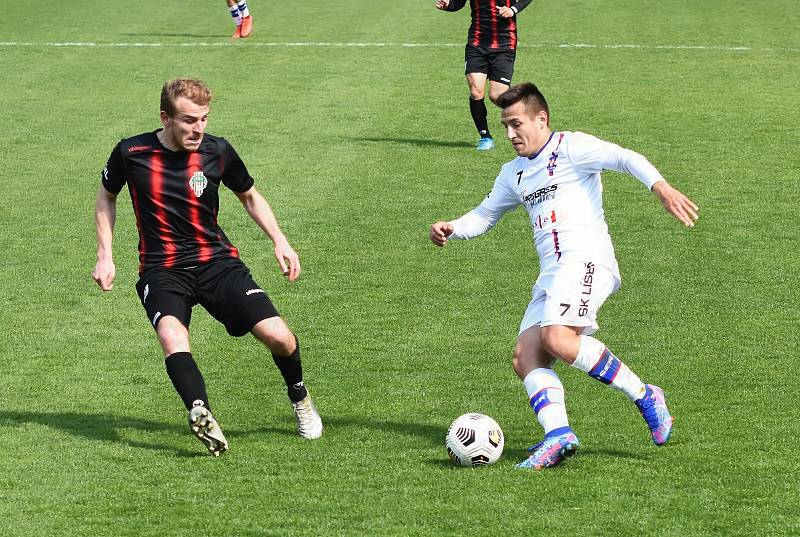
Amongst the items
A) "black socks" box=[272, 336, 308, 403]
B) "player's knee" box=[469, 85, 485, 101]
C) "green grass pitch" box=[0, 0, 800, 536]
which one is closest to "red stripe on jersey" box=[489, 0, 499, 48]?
"player's knee" box=[469, 85, 485, 101]

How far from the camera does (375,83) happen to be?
19.0 m

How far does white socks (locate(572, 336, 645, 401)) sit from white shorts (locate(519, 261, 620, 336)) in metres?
0.12

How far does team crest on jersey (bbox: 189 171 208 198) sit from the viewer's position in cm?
728

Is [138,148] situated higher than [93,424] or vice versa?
[138,148]

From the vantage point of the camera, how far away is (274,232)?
7.44 m

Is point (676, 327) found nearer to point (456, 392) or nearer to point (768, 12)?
point (456, 392)

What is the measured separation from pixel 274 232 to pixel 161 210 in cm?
64

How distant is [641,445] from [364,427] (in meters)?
1.56

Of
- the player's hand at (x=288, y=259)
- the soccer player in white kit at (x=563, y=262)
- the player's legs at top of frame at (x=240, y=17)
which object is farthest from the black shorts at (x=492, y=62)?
the player's legs at top of frame at (x=240, y=17)

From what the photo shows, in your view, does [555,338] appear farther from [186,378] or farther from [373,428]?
[186,378]

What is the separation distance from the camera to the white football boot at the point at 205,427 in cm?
663

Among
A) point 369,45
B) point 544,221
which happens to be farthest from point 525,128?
point 369,45

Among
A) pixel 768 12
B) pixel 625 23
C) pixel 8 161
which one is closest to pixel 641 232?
pixel 8 161

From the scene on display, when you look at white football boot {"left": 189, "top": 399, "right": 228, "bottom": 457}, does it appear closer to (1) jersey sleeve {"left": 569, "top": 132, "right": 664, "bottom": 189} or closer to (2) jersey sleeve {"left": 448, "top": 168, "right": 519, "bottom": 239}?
(2) jersey sleeve {"left": 448, "top": 168, "right": 519, "bottom": 239}
